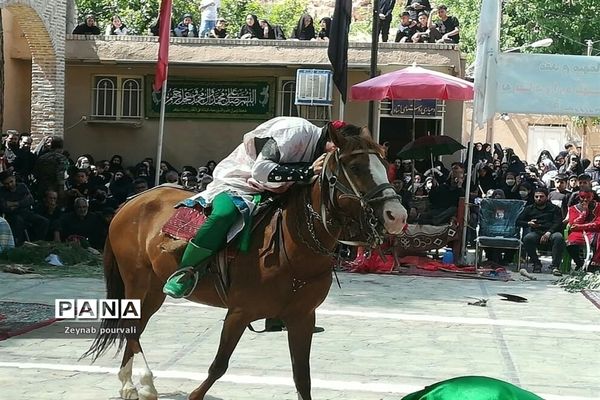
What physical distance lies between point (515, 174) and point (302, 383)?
1286 centimetres

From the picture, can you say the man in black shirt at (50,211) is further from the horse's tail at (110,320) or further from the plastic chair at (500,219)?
the horse's tail at (110,320)

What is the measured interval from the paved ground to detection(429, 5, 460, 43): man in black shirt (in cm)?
1004

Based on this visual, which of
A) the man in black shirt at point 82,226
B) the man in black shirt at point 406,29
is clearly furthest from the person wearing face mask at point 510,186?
the man in black shirt at point 82,226

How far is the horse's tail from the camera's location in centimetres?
654

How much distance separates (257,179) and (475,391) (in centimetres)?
336

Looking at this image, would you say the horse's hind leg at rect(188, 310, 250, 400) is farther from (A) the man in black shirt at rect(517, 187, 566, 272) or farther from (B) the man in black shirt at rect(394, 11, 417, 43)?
(B) the man in black shirt at rect(394, 11, 417, 43)

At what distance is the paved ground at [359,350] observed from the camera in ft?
22.3

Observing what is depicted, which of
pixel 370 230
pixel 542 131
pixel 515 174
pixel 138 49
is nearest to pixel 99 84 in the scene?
pixel 138 49

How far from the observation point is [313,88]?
18.7m

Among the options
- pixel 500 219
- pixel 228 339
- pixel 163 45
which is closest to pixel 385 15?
pixel 500 219

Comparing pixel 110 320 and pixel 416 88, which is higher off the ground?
pixel 416 88

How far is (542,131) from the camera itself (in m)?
38.4

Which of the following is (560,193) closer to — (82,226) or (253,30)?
(82,226)

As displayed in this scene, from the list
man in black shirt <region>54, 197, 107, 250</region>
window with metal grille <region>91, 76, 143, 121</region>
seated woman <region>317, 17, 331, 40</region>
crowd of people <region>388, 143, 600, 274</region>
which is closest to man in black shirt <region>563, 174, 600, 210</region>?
crowd of people <region>388, 143, 600, 274</region>
